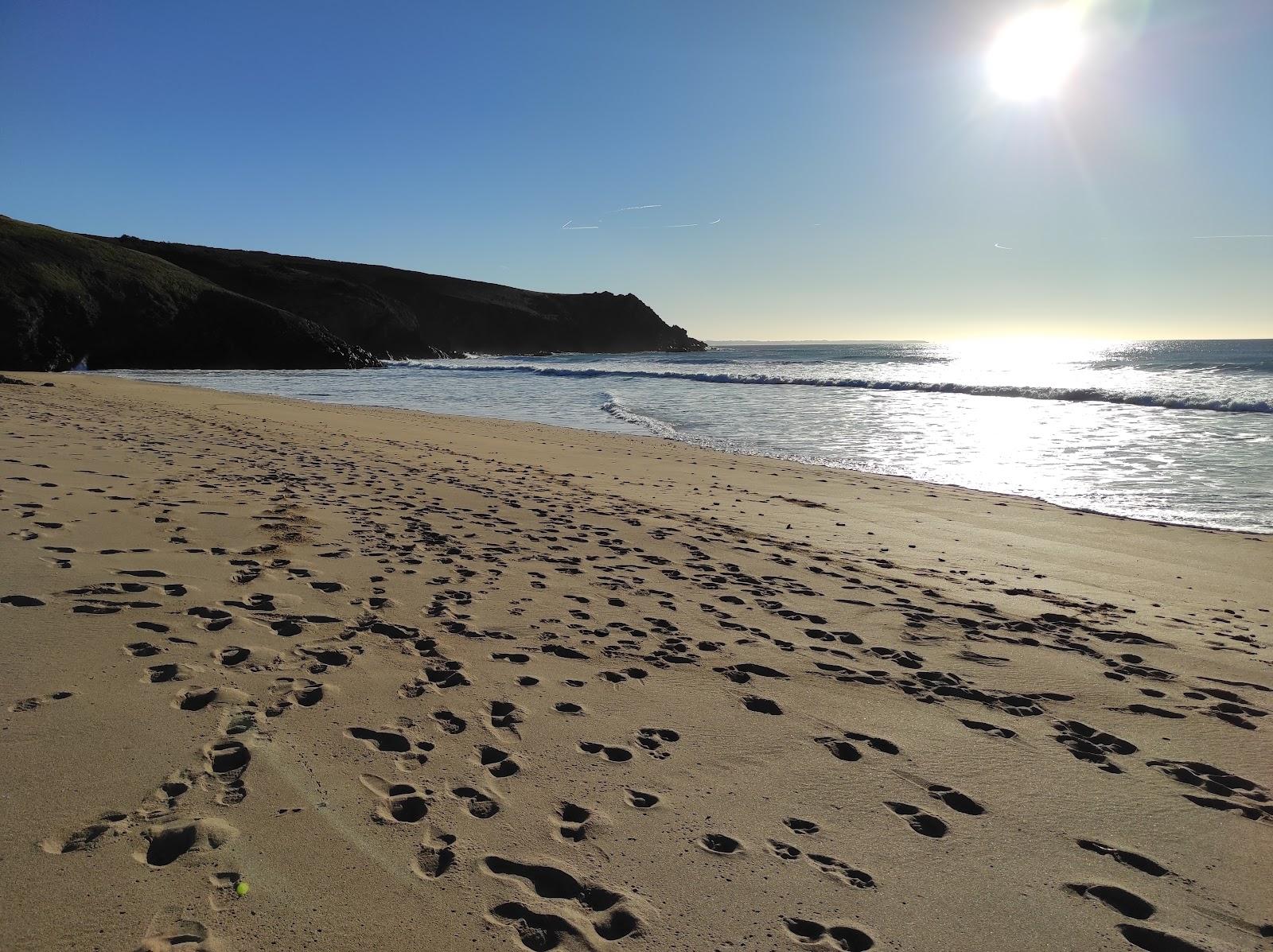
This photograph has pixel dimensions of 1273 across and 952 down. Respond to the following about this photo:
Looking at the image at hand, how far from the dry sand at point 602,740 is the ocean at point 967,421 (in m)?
4.49

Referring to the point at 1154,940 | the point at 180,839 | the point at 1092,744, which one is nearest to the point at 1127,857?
the point at 1154,940

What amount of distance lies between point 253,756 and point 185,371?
4855cm

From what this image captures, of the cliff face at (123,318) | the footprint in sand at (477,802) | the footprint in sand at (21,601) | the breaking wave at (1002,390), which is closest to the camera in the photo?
the footprint in sand at (477,802)

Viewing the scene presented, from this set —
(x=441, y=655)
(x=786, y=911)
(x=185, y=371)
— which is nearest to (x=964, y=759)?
(x=786, y=911)

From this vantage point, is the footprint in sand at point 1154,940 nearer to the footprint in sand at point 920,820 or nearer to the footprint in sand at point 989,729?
the footprint in sand at point 920,820

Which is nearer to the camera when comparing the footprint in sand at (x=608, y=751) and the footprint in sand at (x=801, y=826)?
the footprint in sand at (x=801, y=826)

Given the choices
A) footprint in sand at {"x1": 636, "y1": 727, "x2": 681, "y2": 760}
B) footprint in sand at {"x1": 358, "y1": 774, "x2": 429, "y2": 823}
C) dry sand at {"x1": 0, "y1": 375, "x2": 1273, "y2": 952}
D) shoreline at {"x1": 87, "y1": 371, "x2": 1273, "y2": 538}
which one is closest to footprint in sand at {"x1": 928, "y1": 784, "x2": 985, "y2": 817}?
dry sand at {"x1": 0, "y1": 375, "x2": 1273, "y2": 952}

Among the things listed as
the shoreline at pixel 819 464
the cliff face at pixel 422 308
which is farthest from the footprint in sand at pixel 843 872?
the cliff face at pixel 422 308

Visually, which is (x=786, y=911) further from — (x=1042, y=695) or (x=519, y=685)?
(x=1042, y=695)

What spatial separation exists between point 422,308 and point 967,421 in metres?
99.8

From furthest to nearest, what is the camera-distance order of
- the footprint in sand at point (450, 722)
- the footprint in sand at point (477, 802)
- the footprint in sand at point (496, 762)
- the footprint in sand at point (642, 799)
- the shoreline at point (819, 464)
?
the shoreline at point (819, 464), the footprint in sand at point (450, 722), the footprint in sand at point (496, 762), the footprint in sand at point (642, 799), the footprint in sand at point (477, 802)

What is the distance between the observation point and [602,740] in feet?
10.6

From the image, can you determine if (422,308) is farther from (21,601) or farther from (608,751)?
(608,751)

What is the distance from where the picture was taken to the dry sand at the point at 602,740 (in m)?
2.21
